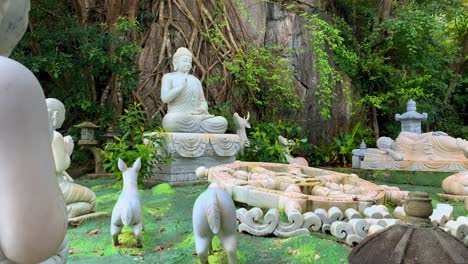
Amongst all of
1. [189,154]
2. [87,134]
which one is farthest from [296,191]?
[87,134]

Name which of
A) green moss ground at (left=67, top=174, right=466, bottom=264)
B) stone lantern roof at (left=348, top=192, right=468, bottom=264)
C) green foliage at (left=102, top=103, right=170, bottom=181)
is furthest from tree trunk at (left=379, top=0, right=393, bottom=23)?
stone lantern roof at (left=348, top=192, right=468, bottom=264)

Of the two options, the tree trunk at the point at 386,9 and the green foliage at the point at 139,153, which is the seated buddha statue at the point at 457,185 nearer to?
the green foliage at the point at 139,153

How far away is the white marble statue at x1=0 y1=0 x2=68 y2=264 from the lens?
2.85 feet

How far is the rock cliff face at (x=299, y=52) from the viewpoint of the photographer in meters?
10.3

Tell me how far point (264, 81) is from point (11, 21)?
8.80 metres

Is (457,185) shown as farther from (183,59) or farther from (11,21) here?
(11,21)

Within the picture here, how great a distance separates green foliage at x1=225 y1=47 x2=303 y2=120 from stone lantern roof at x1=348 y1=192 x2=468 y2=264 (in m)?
7.59

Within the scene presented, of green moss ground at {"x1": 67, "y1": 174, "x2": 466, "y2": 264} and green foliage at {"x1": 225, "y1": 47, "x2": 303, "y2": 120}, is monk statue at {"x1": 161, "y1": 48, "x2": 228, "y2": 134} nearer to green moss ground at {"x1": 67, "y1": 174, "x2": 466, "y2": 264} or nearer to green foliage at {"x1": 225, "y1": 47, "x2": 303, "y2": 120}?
green foliage at {"x1": 225, "y1": 47, "x2": 303, "y2": 120}

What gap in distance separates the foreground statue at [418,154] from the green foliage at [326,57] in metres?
2.09

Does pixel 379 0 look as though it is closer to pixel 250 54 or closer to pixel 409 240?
pixel 250 54

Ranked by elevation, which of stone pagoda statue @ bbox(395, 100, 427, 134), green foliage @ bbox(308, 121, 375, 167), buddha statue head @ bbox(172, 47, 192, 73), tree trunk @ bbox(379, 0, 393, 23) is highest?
tree trunk @ bbox(379, 0, 393, 23)

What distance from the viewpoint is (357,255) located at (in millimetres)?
1493

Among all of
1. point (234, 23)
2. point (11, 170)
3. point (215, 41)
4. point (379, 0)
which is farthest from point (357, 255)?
point (379, 0)

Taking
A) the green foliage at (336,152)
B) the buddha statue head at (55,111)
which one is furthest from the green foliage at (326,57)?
the buddha statue head at (55,111)
